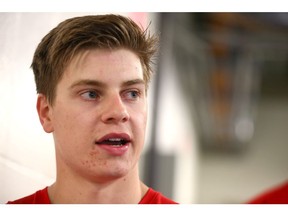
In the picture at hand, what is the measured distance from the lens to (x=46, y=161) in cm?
Result: 64

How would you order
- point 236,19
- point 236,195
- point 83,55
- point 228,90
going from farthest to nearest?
point 236,195 → point 228,90 → point 236,19 → point 83,55

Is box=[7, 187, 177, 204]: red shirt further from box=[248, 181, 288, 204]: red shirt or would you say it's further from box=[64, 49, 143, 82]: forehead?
box=[248, 181, 288, 204]: red shirt

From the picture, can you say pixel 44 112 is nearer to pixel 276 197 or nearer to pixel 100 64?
pixel 100 64

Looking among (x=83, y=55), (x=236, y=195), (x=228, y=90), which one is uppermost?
(x=228, y=90)

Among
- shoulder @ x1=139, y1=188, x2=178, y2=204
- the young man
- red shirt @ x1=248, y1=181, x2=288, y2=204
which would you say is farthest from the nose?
red shirt @ x1=248, y1=181, x2=288, y2=204

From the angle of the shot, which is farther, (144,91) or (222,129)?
(222,129)

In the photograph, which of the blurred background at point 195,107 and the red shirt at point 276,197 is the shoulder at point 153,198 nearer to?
the blurred background at point 195,107

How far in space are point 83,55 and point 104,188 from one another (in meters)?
0.16

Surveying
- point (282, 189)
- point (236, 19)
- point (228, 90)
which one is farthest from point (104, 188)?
point (228, 90)

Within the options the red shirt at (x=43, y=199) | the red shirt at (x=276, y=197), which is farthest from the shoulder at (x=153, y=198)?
the red shirt at (x=276, y=197)

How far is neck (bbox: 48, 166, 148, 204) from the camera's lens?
2.06 feet

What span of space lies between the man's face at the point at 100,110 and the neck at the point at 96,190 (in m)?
0.02

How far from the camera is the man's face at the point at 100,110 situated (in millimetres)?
608
